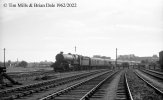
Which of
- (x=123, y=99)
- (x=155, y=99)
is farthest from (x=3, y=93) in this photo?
(x=155, y=99)

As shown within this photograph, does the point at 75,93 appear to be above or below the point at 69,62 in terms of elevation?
below

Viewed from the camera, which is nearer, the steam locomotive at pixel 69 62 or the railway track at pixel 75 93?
the railway track at pixel 75 93

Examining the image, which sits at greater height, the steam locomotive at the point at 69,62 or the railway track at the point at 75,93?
the steam locomotive at the point at 69,62

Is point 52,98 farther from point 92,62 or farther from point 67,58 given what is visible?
point 92,62

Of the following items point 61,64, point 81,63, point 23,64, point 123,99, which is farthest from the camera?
point 23,64

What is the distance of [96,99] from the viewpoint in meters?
11.1

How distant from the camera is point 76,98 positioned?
11328 mm

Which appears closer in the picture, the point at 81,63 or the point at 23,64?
the point at 81,63

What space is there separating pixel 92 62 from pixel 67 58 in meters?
19.8

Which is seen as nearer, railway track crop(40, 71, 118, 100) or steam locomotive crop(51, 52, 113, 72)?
railway track crop(40, 71, 118, 100)

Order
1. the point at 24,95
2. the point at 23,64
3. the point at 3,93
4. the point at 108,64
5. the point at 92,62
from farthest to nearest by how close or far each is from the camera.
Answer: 1. the point at 23,64
2. the point at 108,64
3. the point at 92,62
4. the point at 3,93
5. the point at 24,95

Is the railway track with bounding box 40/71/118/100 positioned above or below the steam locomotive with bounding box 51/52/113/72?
below

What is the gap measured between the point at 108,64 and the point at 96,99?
72277mm

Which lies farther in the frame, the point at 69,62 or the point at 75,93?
the point at 69,62
